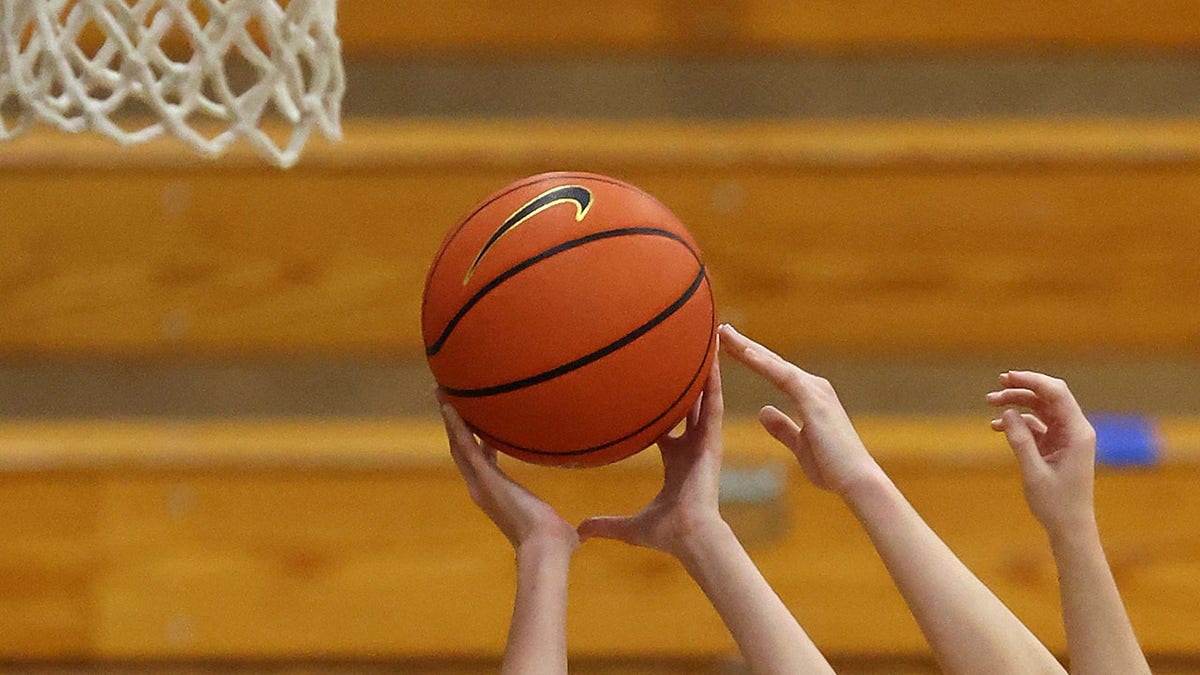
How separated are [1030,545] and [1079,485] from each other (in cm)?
95

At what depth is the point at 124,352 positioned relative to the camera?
2.09 metres

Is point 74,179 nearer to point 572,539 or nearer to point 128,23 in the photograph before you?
point 128,23

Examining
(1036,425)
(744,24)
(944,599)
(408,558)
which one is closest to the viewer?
(944,599)

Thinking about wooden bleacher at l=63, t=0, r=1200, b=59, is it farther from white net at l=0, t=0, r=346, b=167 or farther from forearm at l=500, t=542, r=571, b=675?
forearm at l=500, t=542, r=571, b=675

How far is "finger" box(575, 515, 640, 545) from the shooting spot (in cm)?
113

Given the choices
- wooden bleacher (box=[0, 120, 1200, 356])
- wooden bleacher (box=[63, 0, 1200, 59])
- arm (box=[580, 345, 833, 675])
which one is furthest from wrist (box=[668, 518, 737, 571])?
wooden bleacher (box=[63, 0, 1200, 59])

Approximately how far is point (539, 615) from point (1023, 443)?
1.39ft

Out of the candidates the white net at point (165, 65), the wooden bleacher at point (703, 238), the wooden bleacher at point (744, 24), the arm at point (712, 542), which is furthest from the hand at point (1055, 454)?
the wooden bleacher at point (744, 24)

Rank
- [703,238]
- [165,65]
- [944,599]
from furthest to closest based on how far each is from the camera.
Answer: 1. [703,238]
2. [165,65]
3. [944,599]

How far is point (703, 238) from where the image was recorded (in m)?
2.06

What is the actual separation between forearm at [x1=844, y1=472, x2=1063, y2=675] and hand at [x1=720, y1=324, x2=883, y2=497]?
0.01 metres

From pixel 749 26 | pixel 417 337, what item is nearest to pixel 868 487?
pixel 417 337

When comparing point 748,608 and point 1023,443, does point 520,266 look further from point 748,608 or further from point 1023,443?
point 1023,443

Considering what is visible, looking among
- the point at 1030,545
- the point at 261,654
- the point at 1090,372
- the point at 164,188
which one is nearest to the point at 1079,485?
the point at 1030,545
